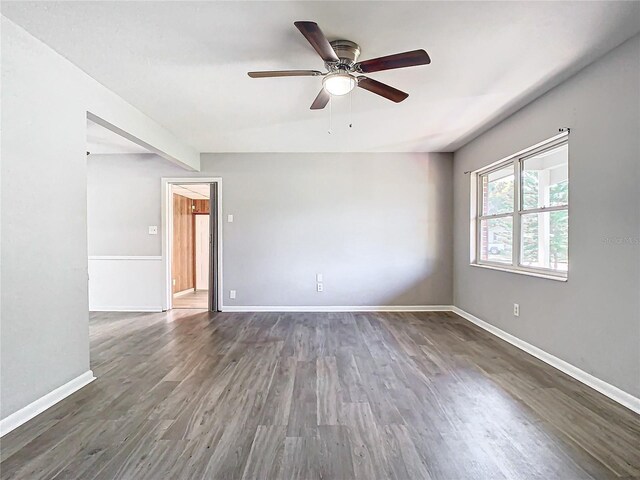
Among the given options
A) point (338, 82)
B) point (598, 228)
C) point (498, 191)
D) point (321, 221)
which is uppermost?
point (338, 82)

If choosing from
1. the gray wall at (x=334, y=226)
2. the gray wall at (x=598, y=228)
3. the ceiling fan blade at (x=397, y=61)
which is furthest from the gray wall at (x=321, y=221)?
the ceiling fan blade at (x=397, y=61)

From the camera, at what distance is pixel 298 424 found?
6.68 feet

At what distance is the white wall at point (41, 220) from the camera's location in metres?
2.00

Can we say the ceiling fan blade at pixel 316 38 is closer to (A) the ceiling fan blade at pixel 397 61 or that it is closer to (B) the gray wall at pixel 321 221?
(A) the ceiling fan blade at pixel 397 61

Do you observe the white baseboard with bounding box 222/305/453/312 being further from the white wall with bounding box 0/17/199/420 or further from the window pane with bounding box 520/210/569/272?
the white wall with bounding box 0/17/199/420

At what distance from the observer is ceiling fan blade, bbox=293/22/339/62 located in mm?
1739

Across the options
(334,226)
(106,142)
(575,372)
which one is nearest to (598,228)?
(575,372)

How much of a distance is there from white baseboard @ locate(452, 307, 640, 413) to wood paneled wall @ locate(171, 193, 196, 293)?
5.56 m

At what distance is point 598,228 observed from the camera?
8.29 feet

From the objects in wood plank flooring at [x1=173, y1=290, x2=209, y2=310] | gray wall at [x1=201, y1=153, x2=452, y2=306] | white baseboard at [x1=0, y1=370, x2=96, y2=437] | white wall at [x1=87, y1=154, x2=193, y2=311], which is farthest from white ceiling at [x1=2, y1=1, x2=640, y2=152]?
wood plank flooring at [x1=173, y1=290, x2=209, y2=310]

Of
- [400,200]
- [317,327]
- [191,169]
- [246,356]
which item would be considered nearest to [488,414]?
[246,356]

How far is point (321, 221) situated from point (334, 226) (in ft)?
0.70

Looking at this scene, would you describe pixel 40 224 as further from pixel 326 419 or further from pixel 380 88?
pixel 380 88

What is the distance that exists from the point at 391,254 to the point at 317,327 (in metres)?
1.70
